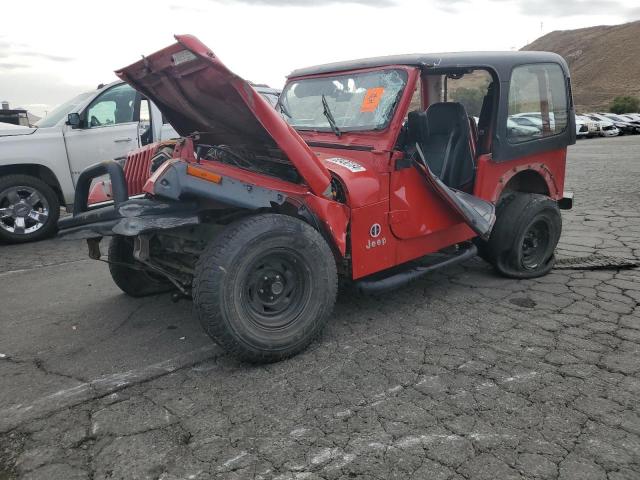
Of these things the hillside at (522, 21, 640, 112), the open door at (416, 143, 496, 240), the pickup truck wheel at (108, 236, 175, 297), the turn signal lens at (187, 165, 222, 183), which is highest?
the hillside at (522, 21, 640, 112)

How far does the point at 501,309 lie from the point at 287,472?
2.42 metres

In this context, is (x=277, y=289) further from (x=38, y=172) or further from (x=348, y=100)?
(x=38, y=172)

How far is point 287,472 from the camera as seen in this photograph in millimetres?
2262

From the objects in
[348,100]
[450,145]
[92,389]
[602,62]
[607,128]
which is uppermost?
[602,62]

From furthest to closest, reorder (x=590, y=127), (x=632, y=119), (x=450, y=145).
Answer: (x=632, y=119) < (x=590, y=127) < (x=450, y=145)

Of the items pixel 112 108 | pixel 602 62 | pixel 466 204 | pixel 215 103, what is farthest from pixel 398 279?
pixel 602 62

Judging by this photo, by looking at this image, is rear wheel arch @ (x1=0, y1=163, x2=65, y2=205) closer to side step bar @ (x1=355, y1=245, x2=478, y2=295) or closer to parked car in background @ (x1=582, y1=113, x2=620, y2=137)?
side step bar @ (x1=355, y1=245, x2=478, y2=295)

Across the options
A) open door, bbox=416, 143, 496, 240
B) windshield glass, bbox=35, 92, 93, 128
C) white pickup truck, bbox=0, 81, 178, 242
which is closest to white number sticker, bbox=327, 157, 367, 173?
open door, bbox=416, 143, 496, 240

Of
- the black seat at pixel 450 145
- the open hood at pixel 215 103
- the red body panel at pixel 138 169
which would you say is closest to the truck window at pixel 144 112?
the red body panel at pixel 138 169

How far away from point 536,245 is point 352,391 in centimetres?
286

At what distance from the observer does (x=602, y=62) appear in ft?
230

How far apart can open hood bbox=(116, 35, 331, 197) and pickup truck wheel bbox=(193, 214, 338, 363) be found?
408 millimetres

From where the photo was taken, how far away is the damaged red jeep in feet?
10.0

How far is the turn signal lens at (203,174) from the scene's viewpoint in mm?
3078
